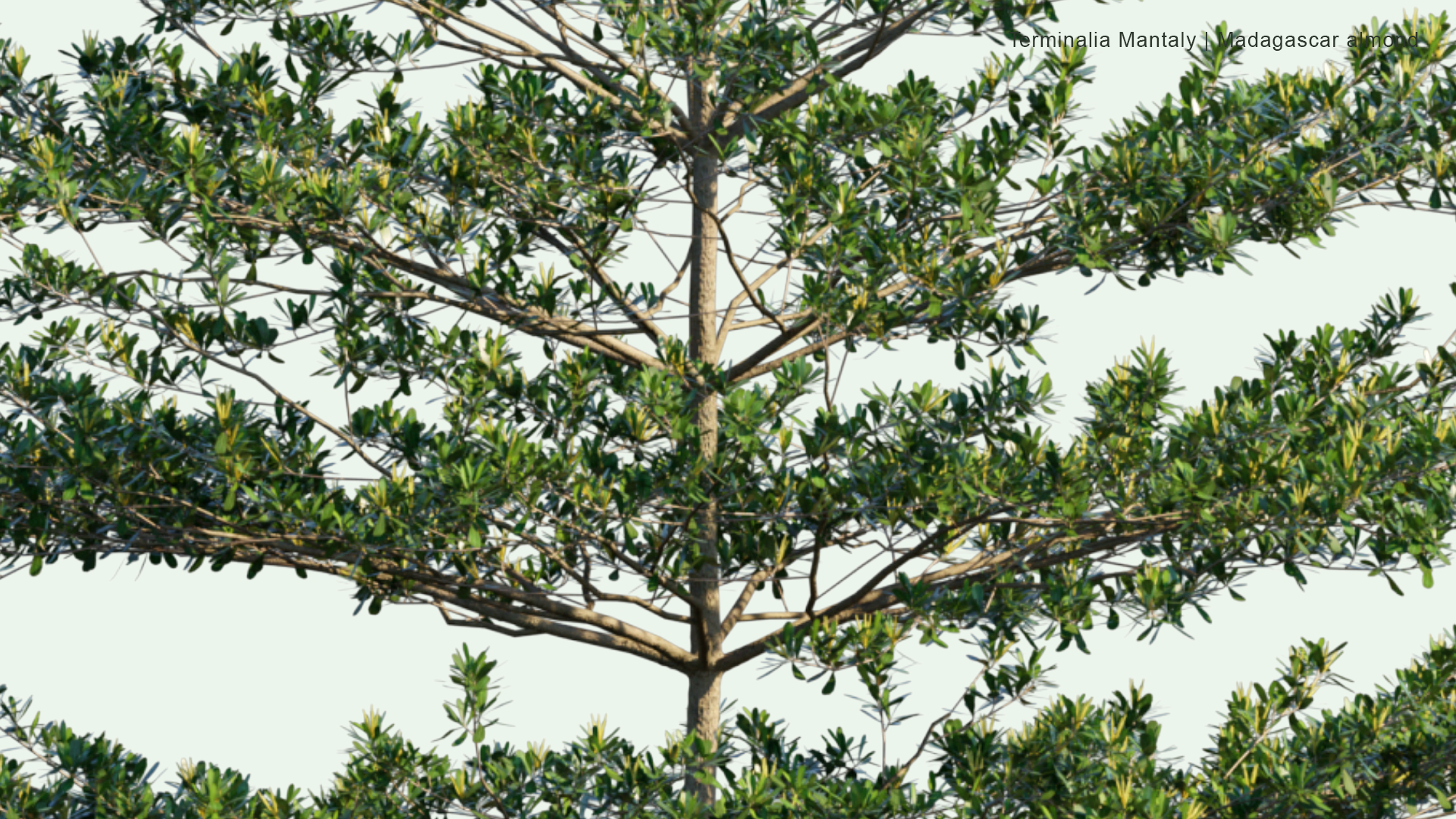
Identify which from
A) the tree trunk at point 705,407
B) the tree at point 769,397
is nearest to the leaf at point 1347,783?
the tree at point 769,397

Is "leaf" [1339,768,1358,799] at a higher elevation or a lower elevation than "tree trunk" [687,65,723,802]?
lower

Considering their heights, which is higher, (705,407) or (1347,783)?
(705,407)

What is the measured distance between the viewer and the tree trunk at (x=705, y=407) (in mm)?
6578

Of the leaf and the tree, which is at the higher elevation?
A: the tree

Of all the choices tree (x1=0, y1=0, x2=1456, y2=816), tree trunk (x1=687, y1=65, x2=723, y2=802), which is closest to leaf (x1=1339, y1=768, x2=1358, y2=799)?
tree (x1=0, y1=0, x2=1456, y2=816)

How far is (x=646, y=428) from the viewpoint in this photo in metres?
5.93

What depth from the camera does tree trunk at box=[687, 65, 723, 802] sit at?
6.58 m

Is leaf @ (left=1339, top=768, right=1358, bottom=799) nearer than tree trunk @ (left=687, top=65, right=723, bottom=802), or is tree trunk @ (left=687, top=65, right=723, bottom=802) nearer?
leaf @ (left=1339, top=768, right=1358, bottom=799)

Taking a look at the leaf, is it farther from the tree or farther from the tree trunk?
the tree trunk

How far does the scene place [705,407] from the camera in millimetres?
6676

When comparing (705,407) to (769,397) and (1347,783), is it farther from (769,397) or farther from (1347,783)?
(1347,783)

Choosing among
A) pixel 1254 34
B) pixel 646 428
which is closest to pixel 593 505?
pixel 646 428

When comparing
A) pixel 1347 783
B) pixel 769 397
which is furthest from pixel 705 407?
pixel 1347 783

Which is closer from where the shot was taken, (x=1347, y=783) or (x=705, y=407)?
(x=1347, y=783)
